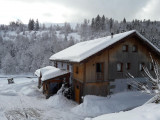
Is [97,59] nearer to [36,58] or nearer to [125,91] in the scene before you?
[125,91]

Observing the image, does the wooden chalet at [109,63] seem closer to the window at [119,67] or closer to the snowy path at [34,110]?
the window at [119,67]

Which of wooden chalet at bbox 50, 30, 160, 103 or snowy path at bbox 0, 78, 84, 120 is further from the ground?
wooden chalet at bbox 50, 30, 160, 103

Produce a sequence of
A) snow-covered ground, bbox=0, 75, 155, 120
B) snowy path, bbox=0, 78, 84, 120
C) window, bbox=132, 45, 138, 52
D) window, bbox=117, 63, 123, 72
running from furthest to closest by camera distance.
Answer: window, bbox=132, 45, 138, 52
window, bbox=117, 63, 123, 72
snow-covered ground, bbox=0, 75, 155, 120
snowy path, bbox=0, 78, 84, 120

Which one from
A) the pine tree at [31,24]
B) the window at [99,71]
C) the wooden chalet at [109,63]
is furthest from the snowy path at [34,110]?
the pine tree at [31,24]

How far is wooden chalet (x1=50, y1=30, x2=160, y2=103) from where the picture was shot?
17391 mm

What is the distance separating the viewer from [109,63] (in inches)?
732

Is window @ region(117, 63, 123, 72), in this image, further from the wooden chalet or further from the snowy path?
the snowy path

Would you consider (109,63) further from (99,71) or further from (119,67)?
(119,67)

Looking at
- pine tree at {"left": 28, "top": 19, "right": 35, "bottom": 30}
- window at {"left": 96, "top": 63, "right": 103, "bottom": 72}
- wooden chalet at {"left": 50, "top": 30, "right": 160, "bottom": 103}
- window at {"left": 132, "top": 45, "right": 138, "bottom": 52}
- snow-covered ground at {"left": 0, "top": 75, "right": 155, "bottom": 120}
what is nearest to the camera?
snow-covered ground at {"left": 0, "top": 75, "right": 155, "bottom": 120}

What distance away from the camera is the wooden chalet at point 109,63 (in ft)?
57.1

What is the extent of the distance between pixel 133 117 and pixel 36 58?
6568cm

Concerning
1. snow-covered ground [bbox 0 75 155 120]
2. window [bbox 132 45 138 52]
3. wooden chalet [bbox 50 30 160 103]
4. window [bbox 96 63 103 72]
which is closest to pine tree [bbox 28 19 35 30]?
wooden chalet [bbox 50 30 160 103]

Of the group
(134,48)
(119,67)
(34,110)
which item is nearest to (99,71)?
(119,67)

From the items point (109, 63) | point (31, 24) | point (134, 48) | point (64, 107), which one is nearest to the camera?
point (64, 107)
